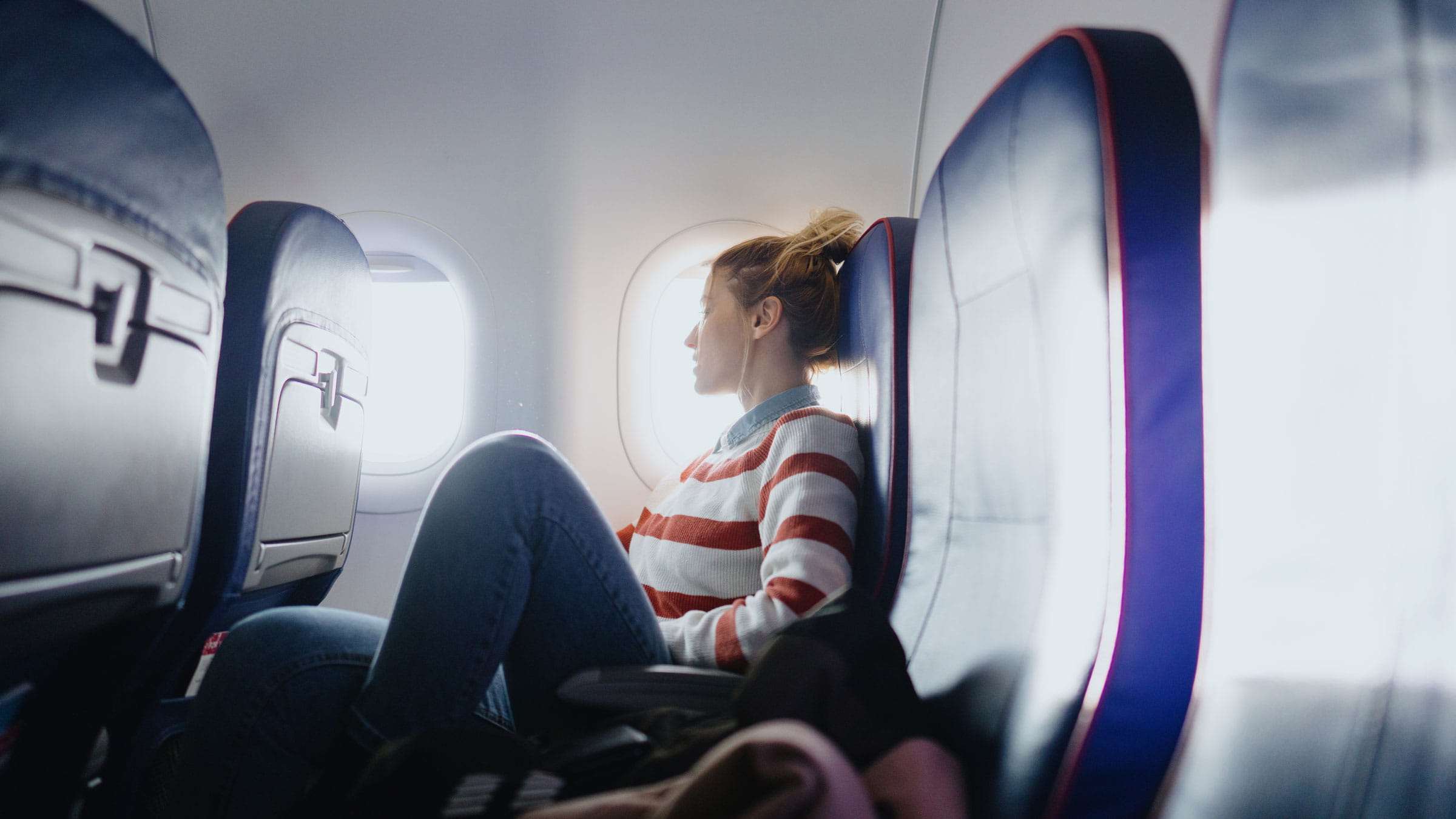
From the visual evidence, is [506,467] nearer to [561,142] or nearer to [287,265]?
[287,265]

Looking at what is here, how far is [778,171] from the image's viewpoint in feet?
7.05

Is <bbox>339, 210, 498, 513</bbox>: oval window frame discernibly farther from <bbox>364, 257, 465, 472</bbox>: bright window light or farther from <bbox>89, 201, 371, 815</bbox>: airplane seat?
<bbox>89, 201, 371, 815</bbox>: airplane seat

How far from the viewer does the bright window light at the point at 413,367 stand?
2197 mm

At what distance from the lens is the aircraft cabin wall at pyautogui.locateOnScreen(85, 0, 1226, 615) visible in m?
2.13

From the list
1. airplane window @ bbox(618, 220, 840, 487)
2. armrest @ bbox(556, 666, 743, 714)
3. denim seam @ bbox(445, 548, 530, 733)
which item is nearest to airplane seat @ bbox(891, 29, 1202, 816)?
armrest @ bbox(556, 666, 743, 714)

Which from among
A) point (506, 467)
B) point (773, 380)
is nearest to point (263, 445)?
point (506, 467)

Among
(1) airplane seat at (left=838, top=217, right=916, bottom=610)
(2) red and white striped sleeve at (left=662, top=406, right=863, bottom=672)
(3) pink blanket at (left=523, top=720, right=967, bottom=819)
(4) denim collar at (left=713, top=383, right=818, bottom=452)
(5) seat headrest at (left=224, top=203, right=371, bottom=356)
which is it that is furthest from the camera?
(4) denim collar at (left=713, top=383, right=818, bottom=452)

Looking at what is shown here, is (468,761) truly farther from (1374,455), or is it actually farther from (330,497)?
(330,497)

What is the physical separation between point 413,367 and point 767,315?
3.87 ft

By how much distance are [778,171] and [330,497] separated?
1373mm

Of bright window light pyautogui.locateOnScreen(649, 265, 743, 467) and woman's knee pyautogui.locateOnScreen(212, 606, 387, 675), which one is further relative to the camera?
bright window light pyautogui.locateOnScreen(649, 265, 743, 467)

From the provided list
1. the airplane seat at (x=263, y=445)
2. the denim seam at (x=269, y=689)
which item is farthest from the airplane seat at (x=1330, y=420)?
the airplane seat at (x=263, y=445)

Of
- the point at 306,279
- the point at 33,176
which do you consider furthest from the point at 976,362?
the point at 306,279

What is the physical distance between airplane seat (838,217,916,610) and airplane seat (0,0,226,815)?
870 millimetres
